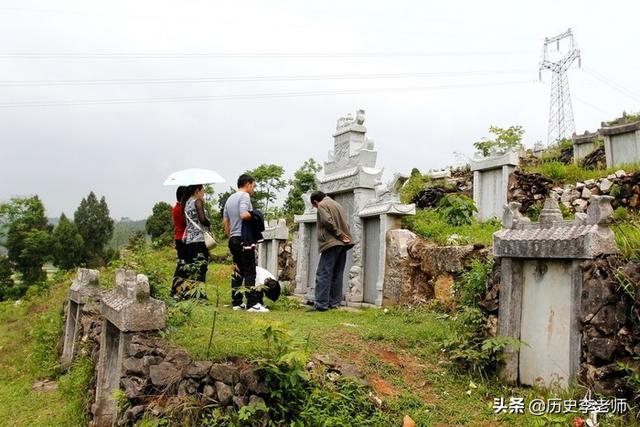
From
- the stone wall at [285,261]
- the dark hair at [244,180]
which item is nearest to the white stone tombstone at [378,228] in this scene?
the dark hair at [244,180]

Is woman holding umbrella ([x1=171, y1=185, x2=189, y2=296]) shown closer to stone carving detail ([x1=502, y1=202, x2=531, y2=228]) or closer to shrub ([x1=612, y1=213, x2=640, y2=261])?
stone carving detail ([x1=502, y1=202, x2=531, y2=228])

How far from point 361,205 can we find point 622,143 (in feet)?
19.5

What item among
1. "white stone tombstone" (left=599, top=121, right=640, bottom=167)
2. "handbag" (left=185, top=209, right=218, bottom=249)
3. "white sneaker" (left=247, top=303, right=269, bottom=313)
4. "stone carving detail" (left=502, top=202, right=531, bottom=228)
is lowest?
"white sneaker" (left=247, top=303, right=269, bottom=313)

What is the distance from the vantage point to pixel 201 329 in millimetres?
5348

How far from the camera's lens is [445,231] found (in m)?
8.57

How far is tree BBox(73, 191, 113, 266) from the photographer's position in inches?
1368

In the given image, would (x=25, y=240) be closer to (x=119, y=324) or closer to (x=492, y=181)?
(x=492, y=181)

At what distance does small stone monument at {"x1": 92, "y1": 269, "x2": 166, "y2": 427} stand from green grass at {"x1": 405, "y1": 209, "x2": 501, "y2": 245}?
174 inches

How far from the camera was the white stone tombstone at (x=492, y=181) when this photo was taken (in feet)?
36.4

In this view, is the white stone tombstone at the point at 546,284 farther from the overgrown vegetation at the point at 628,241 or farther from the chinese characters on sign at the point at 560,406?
the chinese characters on sign at the point at 560,406

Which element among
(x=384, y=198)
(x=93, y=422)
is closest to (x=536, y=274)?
(x=384, y=198)

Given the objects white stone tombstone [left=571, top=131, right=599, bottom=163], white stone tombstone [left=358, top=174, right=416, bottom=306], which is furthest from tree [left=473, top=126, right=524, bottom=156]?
white stone tombstone [left=358, top=174, right=416, bottom=306]

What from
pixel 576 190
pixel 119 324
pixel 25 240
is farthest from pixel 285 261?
pixel 25 240

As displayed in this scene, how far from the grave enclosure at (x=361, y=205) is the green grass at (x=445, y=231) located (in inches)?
13.6
